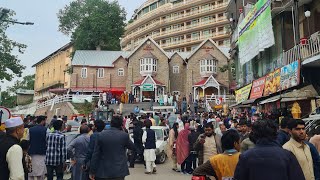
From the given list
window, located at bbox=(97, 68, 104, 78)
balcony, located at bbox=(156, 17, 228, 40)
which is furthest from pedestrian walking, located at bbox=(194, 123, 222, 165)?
balcony, located at bbox=(156, 17, 228, 40)

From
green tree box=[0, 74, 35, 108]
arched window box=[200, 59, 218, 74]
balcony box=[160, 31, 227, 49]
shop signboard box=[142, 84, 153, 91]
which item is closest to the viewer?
shop signboard box=[142, 84, 153, 91]

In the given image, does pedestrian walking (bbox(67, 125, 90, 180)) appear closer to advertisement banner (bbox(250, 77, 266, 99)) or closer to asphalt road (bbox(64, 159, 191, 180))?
asphalt road (bbox(64, 159, 191, 180))

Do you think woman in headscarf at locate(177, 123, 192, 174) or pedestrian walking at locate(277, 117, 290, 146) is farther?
woman in headscarf at locate(177, 123, 192, 174)

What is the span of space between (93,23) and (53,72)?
1956 cm

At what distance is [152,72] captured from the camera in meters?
48.5

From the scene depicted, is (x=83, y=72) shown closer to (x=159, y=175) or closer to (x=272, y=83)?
(x=272, y=83)

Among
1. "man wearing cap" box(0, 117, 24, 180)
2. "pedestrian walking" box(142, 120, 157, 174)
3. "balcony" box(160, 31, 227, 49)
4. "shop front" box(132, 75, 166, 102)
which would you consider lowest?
"pedestrian walking" box(142, 120, 157, 174)

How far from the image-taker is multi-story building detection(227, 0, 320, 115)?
14273mm

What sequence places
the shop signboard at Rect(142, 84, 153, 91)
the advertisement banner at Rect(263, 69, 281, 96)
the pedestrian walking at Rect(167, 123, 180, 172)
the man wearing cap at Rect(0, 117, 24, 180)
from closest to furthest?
1. the man wearing cap at Rect(0, 117, 24, 180)
2. the pedestrian walking at Rect(167, 123, 180, 172)
3. the advertisement banner at Rect(263, 69, 281, 96)
4. the shop signboard at Rect(142, 84, 153, 91)

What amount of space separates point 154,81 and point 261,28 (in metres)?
30.2

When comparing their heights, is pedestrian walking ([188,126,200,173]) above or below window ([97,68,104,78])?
below

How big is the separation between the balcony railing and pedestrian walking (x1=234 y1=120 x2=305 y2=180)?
36.4ft

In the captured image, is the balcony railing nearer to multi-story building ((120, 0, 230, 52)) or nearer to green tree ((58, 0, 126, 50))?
green tree ((58, 0, 126, 50))

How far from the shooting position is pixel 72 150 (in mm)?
8484
